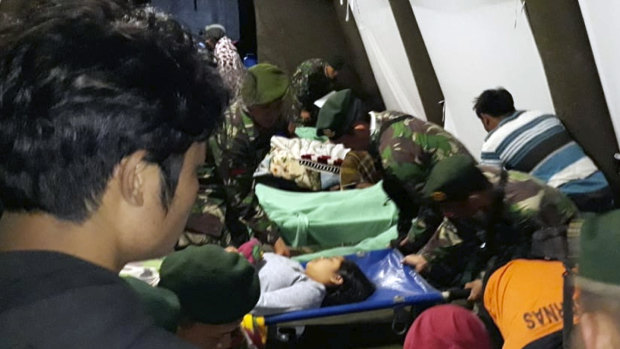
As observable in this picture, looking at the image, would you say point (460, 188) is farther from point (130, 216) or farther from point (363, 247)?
point (130, 216)

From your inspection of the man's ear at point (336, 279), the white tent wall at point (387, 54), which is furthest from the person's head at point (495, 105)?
the white tent wall at point (387, 54)

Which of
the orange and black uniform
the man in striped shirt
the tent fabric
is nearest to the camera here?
the orange and black uniform

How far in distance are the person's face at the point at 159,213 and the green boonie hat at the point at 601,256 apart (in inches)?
17.8

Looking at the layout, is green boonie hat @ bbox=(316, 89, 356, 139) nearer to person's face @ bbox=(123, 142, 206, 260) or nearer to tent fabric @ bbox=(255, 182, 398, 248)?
tent fabric @ bbox=(255, 182, 398, 248)

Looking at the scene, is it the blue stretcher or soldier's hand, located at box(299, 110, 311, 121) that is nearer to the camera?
the blue stretcher

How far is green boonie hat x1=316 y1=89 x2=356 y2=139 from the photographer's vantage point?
10.1 feet

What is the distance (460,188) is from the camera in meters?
2.17

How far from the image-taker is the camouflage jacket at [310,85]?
4.61 metres

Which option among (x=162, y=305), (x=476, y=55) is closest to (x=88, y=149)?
(x=162, y=305)

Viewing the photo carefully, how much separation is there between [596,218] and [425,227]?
1.80 meters

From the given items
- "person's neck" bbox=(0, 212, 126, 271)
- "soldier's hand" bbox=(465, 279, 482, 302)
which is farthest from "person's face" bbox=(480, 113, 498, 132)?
"person's neck" bbox=(0, 212, 126, 271)

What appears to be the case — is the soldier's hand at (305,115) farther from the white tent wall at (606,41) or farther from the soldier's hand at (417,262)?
the white tent wall at (606,41)

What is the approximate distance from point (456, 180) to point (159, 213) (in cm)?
162

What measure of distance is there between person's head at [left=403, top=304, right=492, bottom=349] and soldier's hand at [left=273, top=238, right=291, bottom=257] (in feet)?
3.29
